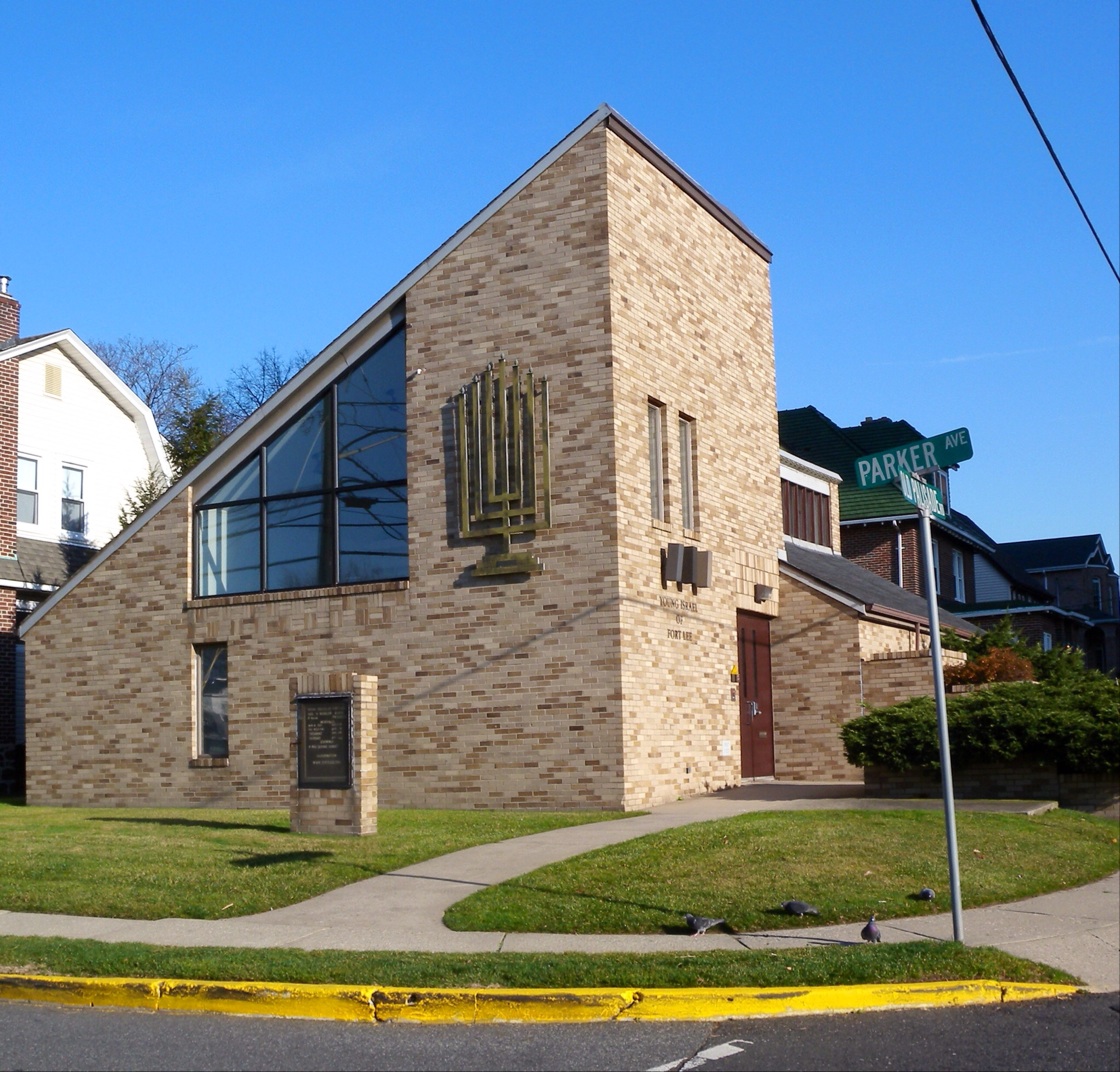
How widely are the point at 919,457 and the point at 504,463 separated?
923 centimetres

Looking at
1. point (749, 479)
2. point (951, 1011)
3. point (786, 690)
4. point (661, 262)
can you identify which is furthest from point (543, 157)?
point (951, 1011)

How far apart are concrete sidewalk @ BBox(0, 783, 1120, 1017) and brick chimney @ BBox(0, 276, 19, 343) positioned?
856 inches

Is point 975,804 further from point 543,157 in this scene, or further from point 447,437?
point 543,157

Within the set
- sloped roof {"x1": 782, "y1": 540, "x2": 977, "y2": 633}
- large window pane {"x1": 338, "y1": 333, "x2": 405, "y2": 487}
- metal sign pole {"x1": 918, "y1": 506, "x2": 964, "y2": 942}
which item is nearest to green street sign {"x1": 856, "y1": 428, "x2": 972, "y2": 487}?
metal sign pole {"x1": 918, "y1": 506, "x2": 964, "y2": 942}

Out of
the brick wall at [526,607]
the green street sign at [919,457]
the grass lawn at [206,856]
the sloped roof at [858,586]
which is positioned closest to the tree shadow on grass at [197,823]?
the grass lawn at [206,856]

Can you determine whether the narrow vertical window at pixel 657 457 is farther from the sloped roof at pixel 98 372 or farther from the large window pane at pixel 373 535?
the sloped roof at pixel 98 372

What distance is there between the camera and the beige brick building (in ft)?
57.0

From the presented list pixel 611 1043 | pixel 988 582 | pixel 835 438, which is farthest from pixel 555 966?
pixel 988 582

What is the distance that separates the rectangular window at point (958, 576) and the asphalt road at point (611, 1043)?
36256mm

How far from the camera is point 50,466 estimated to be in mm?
29734

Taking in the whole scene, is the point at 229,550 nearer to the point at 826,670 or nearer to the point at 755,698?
the point at 755,698

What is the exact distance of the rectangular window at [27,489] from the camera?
94.2ft

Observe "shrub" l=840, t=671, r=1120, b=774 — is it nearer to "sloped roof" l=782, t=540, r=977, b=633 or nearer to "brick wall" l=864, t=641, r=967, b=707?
"brick wall" l=864, t=641, r=967, b=707

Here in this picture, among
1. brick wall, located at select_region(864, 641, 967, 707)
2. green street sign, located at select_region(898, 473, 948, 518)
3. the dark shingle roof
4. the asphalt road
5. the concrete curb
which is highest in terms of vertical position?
the dark shingle roof
